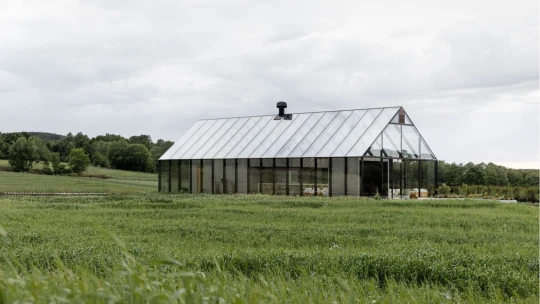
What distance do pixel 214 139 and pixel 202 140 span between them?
0.96 meters

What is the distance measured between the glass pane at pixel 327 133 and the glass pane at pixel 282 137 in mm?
1716

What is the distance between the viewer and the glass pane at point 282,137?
2895cm

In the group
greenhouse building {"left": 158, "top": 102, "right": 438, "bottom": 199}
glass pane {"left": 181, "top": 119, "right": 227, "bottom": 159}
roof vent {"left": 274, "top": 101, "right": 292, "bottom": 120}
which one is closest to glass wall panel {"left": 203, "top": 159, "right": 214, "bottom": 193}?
greenhouse building {"left": 158, "top": 102, "right": 438, "bottom": 199}

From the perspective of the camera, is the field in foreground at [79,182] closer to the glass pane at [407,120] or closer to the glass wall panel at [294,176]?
the glass wall panel at [294,176]

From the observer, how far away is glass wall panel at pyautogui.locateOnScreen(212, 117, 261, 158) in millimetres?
30938

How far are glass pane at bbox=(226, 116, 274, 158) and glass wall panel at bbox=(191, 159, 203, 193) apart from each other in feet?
7.39

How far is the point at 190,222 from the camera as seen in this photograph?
1388cm

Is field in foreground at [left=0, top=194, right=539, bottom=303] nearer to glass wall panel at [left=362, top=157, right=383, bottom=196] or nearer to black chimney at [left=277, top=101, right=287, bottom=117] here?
glass wall panel at [left=362, top=157, right=383, bottom=196]

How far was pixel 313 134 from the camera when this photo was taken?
28922 millimetres

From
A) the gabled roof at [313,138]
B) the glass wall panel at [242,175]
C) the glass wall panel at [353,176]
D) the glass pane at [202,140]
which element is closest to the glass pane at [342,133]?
the gabled roof at [313,138]

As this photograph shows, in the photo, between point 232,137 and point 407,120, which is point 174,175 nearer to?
point 232,137

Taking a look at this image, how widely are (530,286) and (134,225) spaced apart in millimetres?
8861

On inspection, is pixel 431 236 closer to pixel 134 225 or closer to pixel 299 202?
pixel 134 225

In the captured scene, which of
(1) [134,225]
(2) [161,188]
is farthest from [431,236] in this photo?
(2) [161,188]
